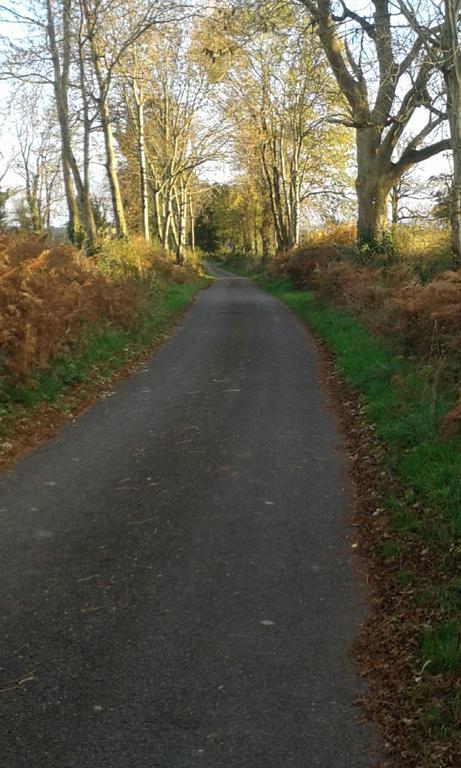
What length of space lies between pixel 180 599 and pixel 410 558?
173cm

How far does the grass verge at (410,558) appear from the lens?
320cm

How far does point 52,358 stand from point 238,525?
5.88m

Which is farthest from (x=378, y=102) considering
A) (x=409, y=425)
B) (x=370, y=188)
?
(x=409, y=425)

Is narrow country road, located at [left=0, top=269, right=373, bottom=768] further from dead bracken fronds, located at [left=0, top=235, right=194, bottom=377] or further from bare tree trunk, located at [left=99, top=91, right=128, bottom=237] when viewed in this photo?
bare tree trunk, located at [left=99, top=91, right=128, bottom=237]

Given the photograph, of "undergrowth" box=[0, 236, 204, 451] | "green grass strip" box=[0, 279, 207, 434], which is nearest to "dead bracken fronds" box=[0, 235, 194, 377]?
"undergrowth" box=[0, 236, 204, 451]

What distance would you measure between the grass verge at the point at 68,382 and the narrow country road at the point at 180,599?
0.47m

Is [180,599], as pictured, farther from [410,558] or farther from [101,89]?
[101,89]

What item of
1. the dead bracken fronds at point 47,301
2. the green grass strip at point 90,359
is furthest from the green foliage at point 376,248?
the dead bracken fronds at point 47,301

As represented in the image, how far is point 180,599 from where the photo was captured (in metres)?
4.38

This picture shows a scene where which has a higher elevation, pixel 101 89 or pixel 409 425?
pixel 101 89

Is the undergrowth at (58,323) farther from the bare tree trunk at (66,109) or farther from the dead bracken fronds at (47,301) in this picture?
the bare tree trunk at (66,109)

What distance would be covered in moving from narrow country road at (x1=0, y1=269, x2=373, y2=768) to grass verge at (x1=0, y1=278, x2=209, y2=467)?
0.47 meters

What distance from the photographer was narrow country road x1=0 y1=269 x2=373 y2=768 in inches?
124

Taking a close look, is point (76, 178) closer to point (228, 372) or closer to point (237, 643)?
point (228, 372)
